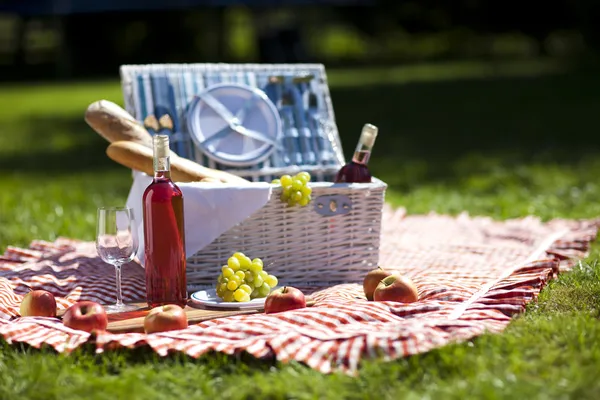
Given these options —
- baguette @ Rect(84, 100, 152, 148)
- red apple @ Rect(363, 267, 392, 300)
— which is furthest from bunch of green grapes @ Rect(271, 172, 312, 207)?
baguette @ Rect(84, 100, 152, 148)

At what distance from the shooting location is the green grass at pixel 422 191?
2441mm

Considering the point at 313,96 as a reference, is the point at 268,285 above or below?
below

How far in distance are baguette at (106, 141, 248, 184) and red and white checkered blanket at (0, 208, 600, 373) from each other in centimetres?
45

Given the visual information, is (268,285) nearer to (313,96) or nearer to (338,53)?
(313,96)

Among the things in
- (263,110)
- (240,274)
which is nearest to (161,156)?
(240,274)

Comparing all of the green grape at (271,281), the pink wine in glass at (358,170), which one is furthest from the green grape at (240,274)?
the pink wine in glass at (358,170)

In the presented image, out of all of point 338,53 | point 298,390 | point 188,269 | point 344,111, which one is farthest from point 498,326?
point 338,53

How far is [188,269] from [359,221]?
2.32 ft

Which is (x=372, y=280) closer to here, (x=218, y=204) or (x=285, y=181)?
(x=285, y=181)

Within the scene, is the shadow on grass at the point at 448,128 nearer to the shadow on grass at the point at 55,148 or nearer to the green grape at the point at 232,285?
the shadow on grass at the point at 55,148

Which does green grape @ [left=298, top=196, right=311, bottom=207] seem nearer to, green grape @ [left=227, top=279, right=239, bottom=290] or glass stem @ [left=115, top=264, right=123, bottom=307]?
green grape @ [left=227, top=279, right=239, bottom=290]

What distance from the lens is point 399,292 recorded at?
3182 millimetres

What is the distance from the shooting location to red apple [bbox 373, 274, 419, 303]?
125 inches

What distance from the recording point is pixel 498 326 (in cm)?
283
